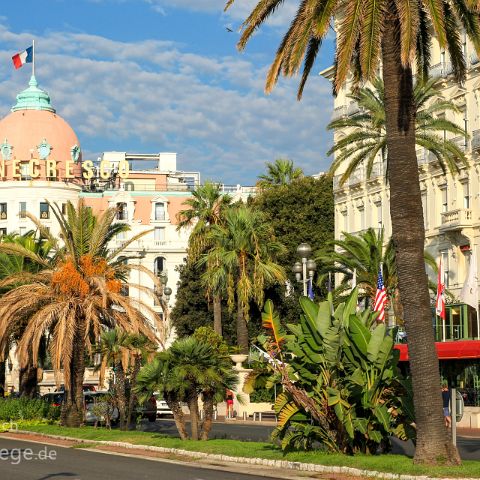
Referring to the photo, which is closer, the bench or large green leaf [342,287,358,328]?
large green leaf [342,287,358,328]

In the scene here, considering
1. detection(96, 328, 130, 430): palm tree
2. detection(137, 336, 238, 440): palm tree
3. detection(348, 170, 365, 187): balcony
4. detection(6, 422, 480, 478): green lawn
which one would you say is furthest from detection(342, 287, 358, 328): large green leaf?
detection(348, 170, 365, 187): balcony

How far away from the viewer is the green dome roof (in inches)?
4754

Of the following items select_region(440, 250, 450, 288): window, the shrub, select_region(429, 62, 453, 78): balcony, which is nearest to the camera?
the shrub

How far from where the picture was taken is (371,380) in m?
26.0

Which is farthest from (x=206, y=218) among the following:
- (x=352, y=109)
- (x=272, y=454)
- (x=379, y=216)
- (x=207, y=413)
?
(x=272, y=454)

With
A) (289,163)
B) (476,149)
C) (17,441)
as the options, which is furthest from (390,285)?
(289,163)

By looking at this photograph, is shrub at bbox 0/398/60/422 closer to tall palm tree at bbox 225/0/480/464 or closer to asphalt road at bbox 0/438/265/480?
asphalt road at bbox 0/438/265/480

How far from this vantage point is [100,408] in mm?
42281

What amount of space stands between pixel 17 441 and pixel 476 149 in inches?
1229

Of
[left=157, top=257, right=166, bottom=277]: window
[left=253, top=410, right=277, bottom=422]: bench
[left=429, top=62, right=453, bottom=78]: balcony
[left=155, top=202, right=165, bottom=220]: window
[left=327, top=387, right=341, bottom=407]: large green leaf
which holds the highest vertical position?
[left=155, top=202, right=165, bottom=220]: window

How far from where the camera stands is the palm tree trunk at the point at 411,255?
23797 millimetres

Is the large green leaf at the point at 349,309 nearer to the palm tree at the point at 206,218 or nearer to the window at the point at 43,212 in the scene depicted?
the palm tree at the point at 206,218

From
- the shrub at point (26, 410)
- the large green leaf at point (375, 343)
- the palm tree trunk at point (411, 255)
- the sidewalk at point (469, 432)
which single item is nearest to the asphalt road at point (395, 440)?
the sidewalk at point (469, 432)

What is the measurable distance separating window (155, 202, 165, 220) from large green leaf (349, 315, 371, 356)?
95706 millimetres
